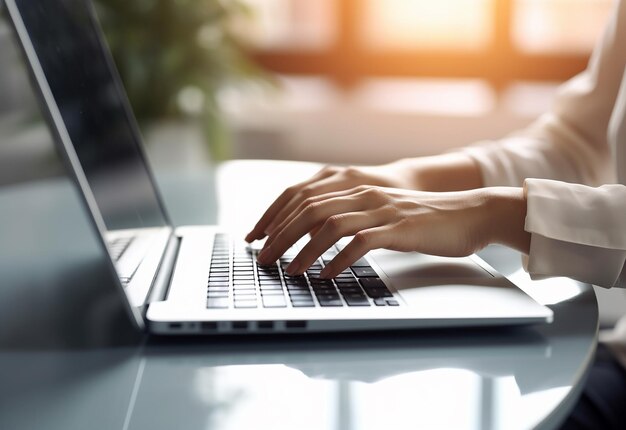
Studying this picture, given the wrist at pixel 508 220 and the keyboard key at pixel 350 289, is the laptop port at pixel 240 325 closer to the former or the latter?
the keyboard key at pixel 350 289

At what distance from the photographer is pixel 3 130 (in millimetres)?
1168

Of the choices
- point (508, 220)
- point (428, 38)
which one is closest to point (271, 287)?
point (508, 220)

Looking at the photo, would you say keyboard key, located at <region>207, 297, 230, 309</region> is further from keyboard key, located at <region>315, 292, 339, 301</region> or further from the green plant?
the green plant

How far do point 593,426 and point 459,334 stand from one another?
12.0 inches

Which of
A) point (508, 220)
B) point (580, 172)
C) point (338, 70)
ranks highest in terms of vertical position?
point (508, 220)

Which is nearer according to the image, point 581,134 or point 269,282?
point 269,282

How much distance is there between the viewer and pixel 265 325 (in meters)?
0.52

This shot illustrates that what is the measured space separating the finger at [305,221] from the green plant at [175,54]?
186 centimetres

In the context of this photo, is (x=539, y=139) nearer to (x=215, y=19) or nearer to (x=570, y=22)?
(x=215, y=19)

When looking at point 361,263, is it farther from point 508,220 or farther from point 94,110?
point 94,110

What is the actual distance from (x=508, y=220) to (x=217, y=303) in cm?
28

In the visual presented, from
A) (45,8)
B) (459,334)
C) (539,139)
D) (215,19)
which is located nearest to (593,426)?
(459,334)

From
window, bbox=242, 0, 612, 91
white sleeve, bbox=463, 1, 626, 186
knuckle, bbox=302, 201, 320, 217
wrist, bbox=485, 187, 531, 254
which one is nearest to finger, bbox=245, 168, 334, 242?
knuckle, bbox=302, 201, 320, 217

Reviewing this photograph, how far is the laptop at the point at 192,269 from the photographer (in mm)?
521
